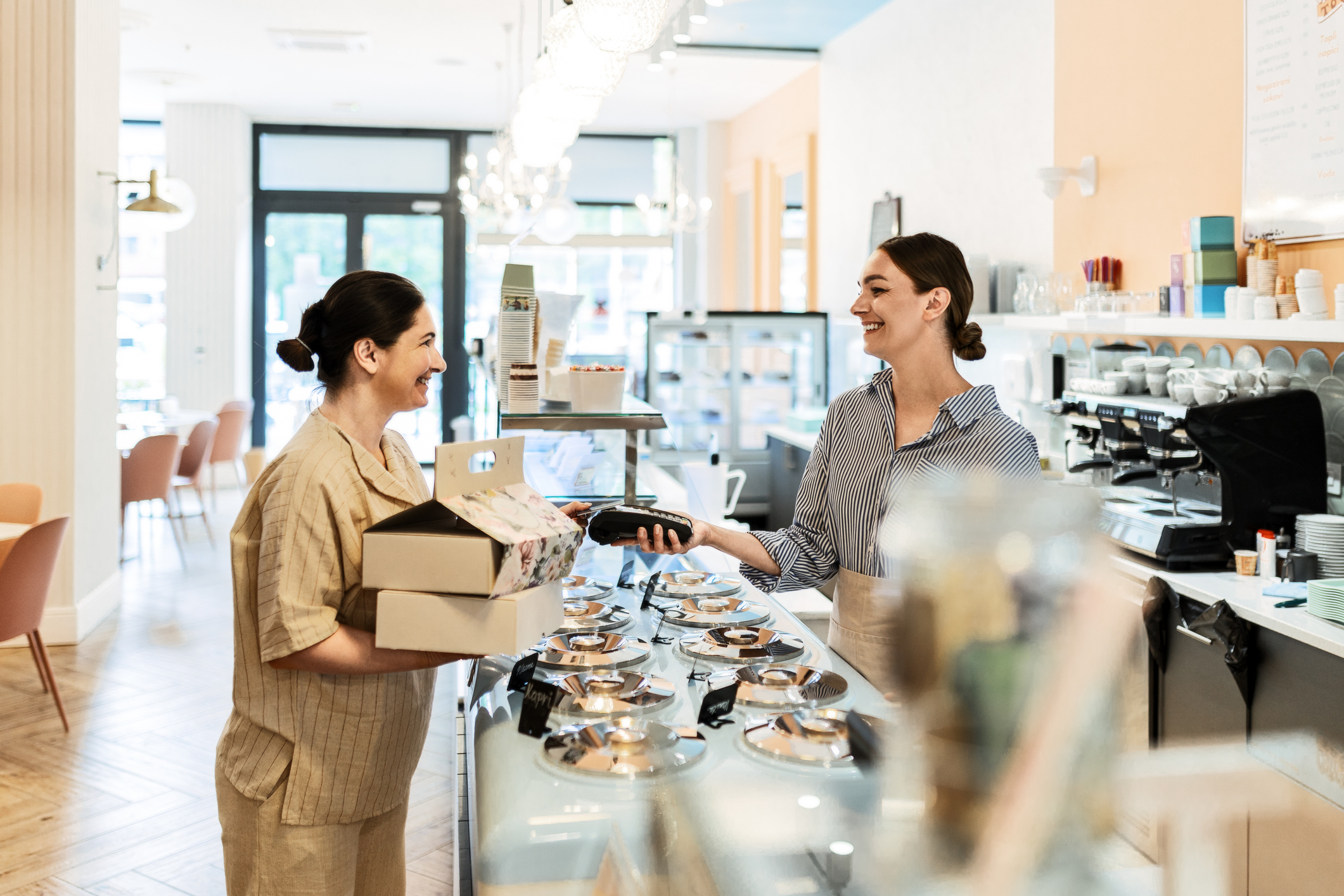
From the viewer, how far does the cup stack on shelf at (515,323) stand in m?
2.77

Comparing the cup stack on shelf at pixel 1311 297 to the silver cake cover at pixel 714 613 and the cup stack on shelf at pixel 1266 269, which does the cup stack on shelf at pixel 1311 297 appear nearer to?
the cup stack on shelf at pixel 1266 269

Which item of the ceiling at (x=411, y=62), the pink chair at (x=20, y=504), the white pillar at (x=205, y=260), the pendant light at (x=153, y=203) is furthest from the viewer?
the white pillar at (x=205, y=260)

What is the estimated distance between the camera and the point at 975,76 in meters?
5.69

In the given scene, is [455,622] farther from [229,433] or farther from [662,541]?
[229,433]

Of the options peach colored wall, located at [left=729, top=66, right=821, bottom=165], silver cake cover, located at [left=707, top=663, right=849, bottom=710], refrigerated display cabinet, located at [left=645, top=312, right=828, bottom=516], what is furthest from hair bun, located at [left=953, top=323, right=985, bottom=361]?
peach colored wall, located at [left=729, top=66, right=821, bottom=165]

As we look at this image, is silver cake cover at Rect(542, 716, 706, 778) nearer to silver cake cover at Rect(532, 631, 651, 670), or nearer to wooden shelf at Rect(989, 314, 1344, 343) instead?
silver cake cover at Rect(532, 631, 651, 670)

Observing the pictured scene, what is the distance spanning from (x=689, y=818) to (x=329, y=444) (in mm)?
813

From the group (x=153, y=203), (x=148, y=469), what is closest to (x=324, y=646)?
(x=153, y=203)

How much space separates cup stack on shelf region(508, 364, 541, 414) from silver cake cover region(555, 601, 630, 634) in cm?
62

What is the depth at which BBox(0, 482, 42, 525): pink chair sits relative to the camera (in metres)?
4.69

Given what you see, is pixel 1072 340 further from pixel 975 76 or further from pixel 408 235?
pixel 408 235

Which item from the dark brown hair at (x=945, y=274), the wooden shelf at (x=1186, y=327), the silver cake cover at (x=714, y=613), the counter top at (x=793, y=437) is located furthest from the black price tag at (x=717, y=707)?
the counter top at (x=793, y=437)

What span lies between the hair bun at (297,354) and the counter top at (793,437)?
4967 mm

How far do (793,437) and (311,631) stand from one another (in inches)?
228
